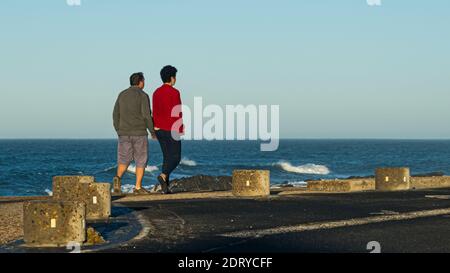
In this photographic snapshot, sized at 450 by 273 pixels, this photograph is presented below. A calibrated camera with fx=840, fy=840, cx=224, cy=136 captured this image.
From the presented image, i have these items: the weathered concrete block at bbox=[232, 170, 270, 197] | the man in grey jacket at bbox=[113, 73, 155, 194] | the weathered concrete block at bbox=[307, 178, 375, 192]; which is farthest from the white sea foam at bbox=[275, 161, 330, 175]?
the man in grey jacket at bbox=[113, 73, 155, 194]

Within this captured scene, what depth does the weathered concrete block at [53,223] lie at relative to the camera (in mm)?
8023

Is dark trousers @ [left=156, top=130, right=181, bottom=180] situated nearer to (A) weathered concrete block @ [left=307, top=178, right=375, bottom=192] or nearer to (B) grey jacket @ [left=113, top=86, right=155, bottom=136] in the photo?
(B) grey jacket @ [left=113, top=86, right=155, bottom=136]

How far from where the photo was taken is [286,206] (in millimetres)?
12445

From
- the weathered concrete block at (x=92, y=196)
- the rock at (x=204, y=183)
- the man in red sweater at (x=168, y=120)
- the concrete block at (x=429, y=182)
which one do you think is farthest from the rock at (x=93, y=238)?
the rock at (x=204, y=183)

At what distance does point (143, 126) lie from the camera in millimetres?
14492

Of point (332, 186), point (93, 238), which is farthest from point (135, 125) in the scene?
point (93, 238)

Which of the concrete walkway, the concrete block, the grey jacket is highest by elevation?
the grey jacket

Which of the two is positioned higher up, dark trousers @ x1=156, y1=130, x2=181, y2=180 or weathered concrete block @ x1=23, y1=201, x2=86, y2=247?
dark trousers @ x1=156, y1=130, x2=181, y2=180

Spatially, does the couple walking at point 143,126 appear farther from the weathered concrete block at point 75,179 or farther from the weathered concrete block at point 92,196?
the weathered concrete block at point 92,196

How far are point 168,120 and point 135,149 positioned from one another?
2.48ft

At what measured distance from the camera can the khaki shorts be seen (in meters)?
14.4
